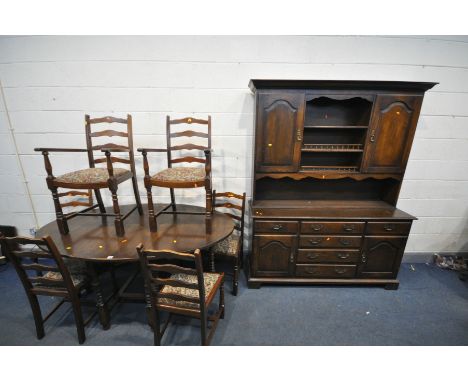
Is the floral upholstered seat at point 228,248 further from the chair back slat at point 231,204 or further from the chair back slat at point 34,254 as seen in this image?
the chair back slat at point 34,254

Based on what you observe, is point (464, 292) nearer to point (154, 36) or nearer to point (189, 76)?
point (189, 76)

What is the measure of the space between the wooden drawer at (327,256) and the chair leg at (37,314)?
86.0 inches

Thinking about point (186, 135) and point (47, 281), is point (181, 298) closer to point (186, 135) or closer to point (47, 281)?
point (47, 281)

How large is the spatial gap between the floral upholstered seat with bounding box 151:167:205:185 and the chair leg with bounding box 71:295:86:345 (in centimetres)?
104

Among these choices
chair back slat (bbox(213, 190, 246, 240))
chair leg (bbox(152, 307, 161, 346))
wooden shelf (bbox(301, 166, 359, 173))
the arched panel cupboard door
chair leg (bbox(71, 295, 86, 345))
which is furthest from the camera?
chair back slat (bbox(213, 190, 246, 240))

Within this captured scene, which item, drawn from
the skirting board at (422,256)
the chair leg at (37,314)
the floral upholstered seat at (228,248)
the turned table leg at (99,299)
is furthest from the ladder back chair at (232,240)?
the skirting board at (422,256)

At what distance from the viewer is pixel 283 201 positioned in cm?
249

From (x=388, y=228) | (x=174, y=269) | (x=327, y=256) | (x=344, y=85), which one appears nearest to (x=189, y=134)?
(x=174, y=269)

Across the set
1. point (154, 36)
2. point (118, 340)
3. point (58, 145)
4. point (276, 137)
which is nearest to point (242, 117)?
point (276, 137)

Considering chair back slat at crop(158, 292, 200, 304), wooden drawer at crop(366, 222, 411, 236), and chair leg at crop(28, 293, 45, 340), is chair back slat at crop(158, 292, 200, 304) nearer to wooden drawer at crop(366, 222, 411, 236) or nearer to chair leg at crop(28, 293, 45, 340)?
chair leg at crop(28, 293, 45, 340)

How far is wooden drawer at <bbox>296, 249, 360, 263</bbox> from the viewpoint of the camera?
86.6 inches

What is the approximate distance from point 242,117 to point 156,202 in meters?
1.36

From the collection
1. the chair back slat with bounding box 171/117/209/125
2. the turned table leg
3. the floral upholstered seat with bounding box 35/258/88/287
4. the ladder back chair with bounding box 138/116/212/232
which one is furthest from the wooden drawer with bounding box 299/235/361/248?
the floral upholstered seat with bounding box 35/258/88/287

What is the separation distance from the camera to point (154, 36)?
218cm
